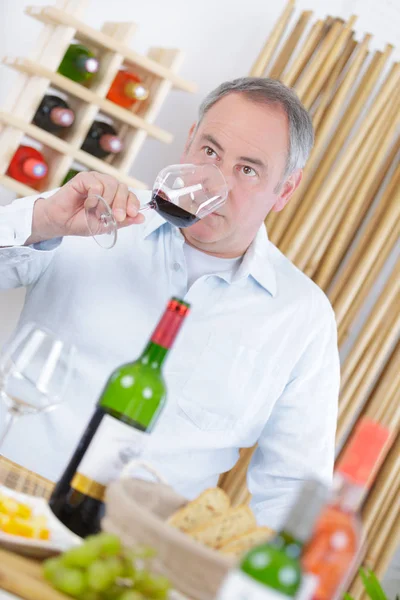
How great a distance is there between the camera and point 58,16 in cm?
212

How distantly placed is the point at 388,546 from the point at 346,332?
2.36ft

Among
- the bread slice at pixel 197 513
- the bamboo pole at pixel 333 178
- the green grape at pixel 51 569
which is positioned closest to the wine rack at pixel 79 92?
the bamboo pole at pixel 333 178

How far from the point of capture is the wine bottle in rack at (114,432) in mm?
934

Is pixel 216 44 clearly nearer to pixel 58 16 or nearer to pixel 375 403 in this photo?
pixel 58 16

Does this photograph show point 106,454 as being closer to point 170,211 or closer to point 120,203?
point 120,203

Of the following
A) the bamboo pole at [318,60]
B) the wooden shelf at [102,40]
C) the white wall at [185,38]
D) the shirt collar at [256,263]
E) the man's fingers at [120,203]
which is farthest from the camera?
the bamboo pole at [318,60]

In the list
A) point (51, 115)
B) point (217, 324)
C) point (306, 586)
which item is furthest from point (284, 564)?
point (51, 115)

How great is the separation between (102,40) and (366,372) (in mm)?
1332

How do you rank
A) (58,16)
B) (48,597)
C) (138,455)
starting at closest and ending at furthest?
1. (48,597)
2. (138,455)
3. (58,16)

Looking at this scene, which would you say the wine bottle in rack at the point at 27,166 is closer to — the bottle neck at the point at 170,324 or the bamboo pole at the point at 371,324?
the bamboo pole at the point at 371,324

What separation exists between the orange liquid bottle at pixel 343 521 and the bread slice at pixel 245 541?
0.53 ft

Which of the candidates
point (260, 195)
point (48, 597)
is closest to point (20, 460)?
point (260, 195)

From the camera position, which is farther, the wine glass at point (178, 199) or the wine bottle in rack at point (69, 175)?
the wine bottle in rack at point (69, 175)

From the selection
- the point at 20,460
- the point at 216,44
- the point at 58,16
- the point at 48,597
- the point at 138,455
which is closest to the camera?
the point at 48,597
